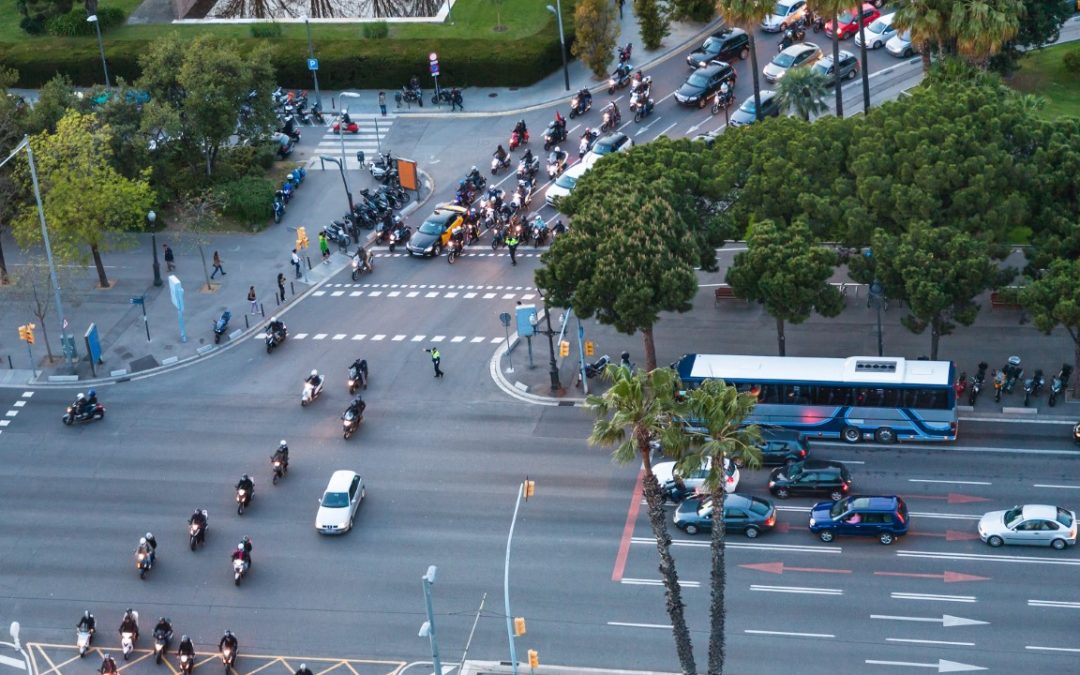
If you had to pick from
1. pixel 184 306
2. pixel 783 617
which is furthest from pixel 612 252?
pixel 184 306

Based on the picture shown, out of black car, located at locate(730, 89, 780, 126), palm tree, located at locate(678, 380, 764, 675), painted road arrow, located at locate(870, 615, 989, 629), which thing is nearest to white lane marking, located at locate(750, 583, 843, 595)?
painted road arrow, located at locate(870, 615, 989, 629)

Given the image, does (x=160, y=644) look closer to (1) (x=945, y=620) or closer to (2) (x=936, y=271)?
(1) (x=945, y=620)

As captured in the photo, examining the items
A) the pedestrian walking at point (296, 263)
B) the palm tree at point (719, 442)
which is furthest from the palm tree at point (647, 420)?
the pedestrian walking at point (296, 263)

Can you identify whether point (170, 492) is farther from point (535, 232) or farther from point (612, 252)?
point (535, 232)

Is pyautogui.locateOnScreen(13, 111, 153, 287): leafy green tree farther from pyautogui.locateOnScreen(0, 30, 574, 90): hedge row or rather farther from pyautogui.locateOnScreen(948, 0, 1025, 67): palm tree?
pyautogui.locateOnScreen(948, 0, 1025, 67): palm tree

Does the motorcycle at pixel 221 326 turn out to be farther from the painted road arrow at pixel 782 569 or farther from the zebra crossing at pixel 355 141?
the painted road arrow at pixel 782 569

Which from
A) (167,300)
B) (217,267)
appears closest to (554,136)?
(217,267)

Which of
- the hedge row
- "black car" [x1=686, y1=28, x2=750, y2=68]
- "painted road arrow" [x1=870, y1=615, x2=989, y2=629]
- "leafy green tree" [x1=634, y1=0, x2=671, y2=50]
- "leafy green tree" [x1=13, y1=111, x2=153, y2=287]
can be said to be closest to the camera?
"painted road arrow" [x1=870, y1=615, x2=989, y2=629]

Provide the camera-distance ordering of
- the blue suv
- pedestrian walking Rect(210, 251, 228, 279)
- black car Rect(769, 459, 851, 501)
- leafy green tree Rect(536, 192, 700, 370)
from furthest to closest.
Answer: pedestrian walking Rect(210, 251, 228, 279) → leafy green tree Rect(536, 192, 700, 370) → black car Rect(769, 459, 851, 501) → the blue suv
